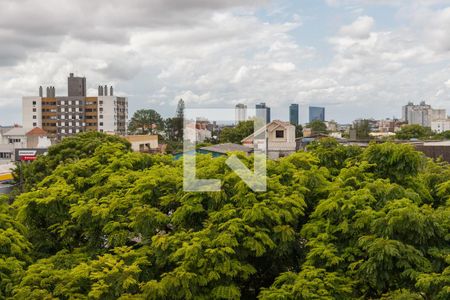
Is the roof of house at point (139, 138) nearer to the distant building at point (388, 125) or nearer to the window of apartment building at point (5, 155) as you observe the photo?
the window of apartment building at point (5, 155)

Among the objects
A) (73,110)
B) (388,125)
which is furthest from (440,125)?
(73,110)

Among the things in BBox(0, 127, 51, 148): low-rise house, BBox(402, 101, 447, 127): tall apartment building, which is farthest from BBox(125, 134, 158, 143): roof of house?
BBox(402, 101, 447, 127): tall apartment building

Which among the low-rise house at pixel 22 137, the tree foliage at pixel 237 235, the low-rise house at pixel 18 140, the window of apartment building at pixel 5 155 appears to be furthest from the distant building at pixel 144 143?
the tree foliage at pixel 237 235

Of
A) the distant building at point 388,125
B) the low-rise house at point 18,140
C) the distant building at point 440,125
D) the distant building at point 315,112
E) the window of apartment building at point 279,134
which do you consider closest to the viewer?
the distant building at point 315,112

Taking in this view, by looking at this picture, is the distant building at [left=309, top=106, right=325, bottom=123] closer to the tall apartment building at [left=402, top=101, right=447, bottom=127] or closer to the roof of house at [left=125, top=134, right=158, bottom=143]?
the roof of house at [left=125, top=134, right=158, bottom=143]

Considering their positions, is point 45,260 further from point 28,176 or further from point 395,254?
point 28,176

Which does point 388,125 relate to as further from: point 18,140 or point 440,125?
point 18,140
